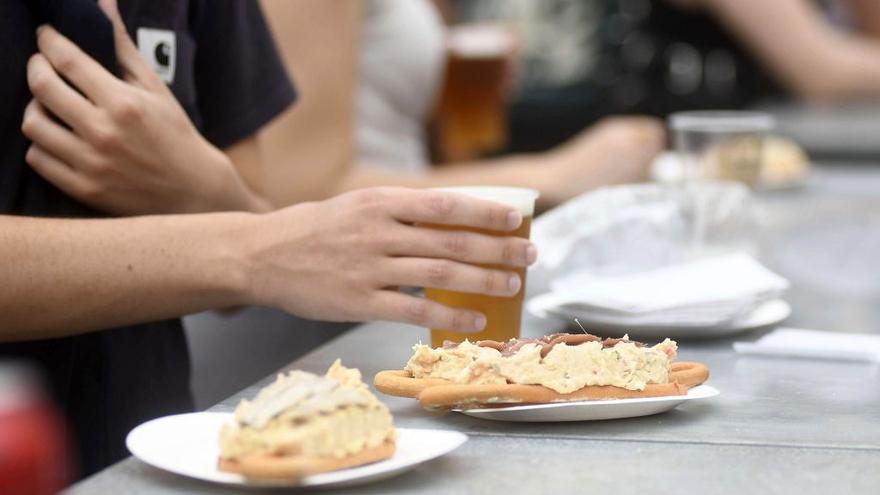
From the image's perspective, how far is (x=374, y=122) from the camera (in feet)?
8.63

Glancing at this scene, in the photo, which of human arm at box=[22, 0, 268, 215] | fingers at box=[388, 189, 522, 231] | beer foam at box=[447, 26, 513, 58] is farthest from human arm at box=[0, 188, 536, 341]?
beer foam at box=[447, 26, 513, 58]

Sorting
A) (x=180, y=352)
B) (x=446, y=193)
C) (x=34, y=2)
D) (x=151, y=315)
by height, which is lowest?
(x=180, y=352)

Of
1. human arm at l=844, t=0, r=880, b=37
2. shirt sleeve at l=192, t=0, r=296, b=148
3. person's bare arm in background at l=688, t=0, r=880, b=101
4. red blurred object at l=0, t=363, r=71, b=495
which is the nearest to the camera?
red blurred object at l=0, t=363, r=71, b=495

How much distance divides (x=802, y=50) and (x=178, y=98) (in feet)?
10.5

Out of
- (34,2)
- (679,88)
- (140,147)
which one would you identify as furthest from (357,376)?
(679,88)

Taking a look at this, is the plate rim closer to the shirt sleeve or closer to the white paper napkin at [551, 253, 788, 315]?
the white paper napkin at [551, 253, 788, 315]

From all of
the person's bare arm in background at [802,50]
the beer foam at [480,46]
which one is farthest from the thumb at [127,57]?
the person's bare arm in background at [802,50]

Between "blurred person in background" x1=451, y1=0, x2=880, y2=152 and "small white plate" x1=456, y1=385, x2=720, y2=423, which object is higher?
"blurred person in background" x1=451, y1=0, x2=880, y2=152

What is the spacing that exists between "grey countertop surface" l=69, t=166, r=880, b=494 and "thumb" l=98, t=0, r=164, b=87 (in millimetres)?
344

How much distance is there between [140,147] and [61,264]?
0.20 metres

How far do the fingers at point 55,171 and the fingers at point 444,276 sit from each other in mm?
359

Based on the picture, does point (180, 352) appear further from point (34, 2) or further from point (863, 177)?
point (863, 177)

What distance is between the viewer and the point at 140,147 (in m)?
1.26

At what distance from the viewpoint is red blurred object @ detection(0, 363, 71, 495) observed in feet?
1.30
